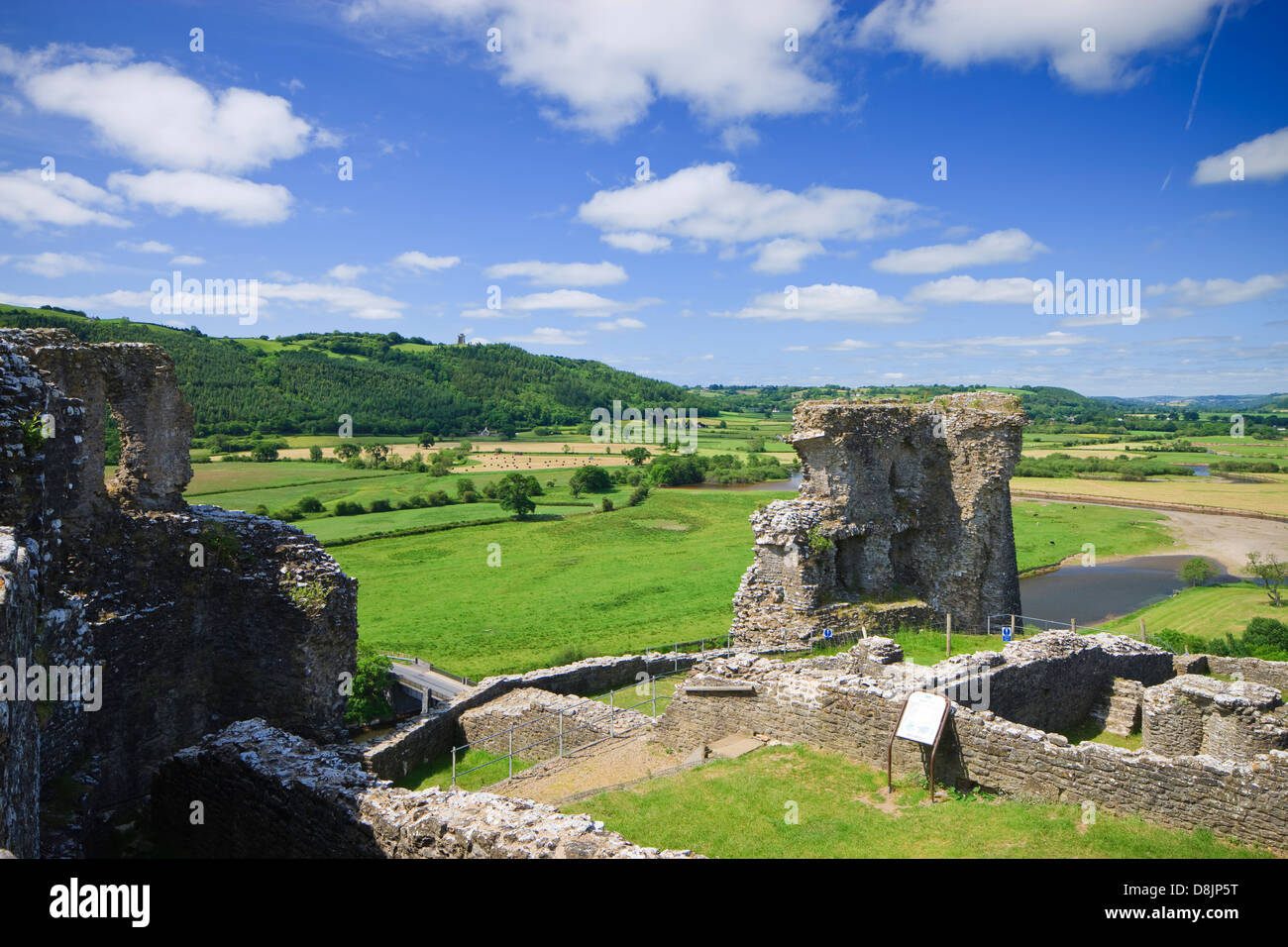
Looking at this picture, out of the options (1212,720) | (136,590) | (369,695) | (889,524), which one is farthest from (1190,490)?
(136,590)

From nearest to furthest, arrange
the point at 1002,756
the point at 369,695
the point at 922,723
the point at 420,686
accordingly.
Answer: the point at 922,723, the point at 1002,756, the point at 369,695, the point at 420,686

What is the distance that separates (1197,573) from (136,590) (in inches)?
2306

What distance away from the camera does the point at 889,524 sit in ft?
73.4

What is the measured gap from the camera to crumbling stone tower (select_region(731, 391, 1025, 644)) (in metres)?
20.4

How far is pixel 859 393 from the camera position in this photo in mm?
23641

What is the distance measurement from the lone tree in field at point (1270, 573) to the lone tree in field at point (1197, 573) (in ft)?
7.93

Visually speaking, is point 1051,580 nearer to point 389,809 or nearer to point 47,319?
point 389,809

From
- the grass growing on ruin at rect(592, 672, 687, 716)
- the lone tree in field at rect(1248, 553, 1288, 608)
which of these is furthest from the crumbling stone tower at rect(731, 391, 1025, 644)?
the lone tree in field at rect(1248, 553, 1288, 608)

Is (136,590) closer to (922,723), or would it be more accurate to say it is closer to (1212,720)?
(922,723)

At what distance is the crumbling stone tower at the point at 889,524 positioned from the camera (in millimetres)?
20375

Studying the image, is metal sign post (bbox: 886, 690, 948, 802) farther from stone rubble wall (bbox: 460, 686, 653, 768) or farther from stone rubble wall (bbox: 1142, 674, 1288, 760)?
stone rubble wall (bbox: 460, 686, 653, 768)

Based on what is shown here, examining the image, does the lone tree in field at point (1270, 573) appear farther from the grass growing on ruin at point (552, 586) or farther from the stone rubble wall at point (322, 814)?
the stone rubble wall at point (322, 814)
